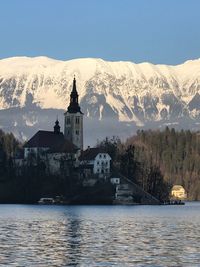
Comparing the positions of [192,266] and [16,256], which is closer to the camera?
[192,266]

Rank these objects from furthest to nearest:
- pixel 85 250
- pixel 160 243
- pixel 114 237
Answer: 1. pixel 114 237
2. pixel 160 243
3. pixel 85 250

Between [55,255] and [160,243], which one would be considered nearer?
[55,255]

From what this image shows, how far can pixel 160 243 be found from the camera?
7825 centimetres

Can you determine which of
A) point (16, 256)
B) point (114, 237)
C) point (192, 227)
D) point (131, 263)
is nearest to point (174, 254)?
point (131, 263)

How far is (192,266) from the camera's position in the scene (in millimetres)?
61375

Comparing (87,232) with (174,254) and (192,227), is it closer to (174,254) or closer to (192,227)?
(192,227)

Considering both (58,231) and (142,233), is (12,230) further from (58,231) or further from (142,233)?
(142,233)

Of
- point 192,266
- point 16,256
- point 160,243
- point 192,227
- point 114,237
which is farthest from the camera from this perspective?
point 192,227

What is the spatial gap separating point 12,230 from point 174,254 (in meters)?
28.6

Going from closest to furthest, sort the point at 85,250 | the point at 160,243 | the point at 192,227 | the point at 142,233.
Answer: the point at 85,250
the point at 160,243
the point at 142,233
the point at 192,227

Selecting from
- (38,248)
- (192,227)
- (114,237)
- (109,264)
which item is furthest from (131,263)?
(192,227)

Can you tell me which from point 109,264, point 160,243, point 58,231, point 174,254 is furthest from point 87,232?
point 109,264

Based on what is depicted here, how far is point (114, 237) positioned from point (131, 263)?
2278 cm

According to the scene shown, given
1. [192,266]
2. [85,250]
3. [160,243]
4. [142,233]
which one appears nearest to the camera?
[192,266]
